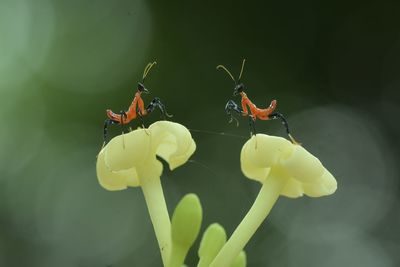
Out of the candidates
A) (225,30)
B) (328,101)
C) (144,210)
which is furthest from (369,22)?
(144,210)

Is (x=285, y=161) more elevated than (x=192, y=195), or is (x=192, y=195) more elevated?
(x=285, y=161)

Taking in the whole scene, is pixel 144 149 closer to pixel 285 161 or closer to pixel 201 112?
pixel 285 161

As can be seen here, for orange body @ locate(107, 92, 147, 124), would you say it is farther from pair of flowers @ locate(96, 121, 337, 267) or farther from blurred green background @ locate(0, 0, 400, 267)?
blurred green background @ locate(0, 0, 400, 267)

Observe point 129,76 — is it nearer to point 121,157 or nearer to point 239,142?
point 239,142

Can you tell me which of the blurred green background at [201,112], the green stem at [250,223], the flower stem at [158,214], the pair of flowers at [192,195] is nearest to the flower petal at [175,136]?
the pair of flowers at [192,195]

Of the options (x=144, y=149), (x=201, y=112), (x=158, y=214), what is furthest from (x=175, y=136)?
(x=201, y=112)

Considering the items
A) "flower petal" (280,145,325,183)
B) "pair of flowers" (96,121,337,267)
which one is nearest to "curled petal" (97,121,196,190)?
"pair of flowers" (96,121,337,267)
